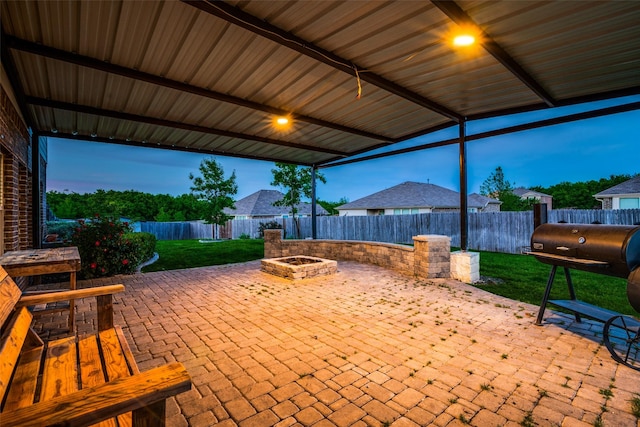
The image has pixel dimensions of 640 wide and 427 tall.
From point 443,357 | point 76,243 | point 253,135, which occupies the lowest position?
point 443,357

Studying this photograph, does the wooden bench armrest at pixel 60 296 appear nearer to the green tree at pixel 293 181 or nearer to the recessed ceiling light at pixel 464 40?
the recessed ceiling light at pixel 464 40

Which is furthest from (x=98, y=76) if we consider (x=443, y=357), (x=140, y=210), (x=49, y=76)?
(x=140, y=210)

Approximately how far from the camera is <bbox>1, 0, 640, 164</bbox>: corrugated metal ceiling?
2998mm

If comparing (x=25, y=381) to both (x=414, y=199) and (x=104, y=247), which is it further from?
(x=414, y=199)

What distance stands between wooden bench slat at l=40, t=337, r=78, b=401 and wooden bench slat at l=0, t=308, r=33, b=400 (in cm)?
19

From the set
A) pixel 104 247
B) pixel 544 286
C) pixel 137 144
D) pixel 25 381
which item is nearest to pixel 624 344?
pixel 544 286

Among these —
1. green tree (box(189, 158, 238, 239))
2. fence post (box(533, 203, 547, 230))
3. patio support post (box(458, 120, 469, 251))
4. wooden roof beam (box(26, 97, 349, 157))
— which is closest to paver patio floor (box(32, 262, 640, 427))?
fence post (box(533, 203, 547, 230))

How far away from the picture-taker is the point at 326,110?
19.4ft

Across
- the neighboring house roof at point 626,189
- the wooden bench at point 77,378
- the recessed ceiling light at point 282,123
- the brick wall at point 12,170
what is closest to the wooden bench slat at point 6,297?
the wooden bench at point 77,378

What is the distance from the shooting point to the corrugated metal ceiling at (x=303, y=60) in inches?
118

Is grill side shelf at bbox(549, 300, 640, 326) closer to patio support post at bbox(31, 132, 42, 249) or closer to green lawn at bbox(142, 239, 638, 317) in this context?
green lawn at bbox(142, 239, 638, 317)

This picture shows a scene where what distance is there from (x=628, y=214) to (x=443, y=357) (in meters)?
11.6

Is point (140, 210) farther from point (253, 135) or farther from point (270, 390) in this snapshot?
point (270, 390)

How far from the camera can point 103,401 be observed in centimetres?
117
